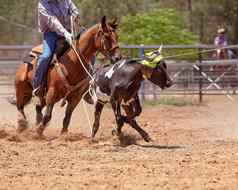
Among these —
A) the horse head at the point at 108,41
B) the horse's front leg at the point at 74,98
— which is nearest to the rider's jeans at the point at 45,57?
the horse's front leg at the point at 74,98

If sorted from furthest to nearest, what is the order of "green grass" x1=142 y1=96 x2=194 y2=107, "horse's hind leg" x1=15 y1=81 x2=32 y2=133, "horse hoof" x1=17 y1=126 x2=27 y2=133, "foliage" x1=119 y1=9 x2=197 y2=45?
"foliage" x1=119 y1=9 x2=197 y2=45, "green grass" x1=142 y1=96 x2=194 y2=107, "horse's hind leg" x1=15 y1=81 x2=32 y2=133, "horse hoof" x1=17 y1=126 x2=27 y2=133

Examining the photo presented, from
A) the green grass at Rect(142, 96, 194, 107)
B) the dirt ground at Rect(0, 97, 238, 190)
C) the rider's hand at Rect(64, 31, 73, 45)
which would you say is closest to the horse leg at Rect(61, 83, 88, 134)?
the dirt ground at Rect(0, 97, 238, 190)

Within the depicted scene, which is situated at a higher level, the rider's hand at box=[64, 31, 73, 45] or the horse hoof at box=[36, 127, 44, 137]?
the rider's hand at box=[64, 31, 73, 45]

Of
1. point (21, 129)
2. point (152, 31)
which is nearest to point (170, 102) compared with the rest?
point (21, 129)

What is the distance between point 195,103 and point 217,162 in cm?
978

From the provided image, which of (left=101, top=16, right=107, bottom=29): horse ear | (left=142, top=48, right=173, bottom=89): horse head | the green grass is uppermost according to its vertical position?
(left=101, top=16, right=107, bottom=29): horse ear

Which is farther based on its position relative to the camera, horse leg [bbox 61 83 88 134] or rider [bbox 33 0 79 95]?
horse leg [bbox 61 83 88 134]

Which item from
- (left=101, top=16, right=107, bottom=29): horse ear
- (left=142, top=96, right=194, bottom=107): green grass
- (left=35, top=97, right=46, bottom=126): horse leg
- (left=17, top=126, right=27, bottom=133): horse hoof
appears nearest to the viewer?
(left=101, top=16, right=107, bottom=29): horse ear

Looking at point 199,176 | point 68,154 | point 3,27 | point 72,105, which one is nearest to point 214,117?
point 72,105

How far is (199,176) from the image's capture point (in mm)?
7523

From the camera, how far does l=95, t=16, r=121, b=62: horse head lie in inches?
424

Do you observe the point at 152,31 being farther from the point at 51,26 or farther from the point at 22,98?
the point at 51,26

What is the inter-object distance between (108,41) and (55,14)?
127 cm

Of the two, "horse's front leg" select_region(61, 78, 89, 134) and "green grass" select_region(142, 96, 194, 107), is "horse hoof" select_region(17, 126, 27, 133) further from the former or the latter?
"green grass" select_region(142, 96, 194, 107)
